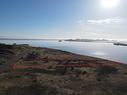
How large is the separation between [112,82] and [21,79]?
37.3 ft

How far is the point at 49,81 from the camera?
802 inches

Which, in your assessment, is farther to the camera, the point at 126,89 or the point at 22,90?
the point at 126,89

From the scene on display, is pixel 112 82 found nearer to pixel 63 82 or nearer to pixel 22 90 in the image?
pixel 63 82

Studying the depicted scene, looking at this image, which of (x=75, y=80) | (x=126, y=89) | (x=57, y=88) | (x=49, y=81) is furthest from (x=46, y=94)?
(x=126, y=89)

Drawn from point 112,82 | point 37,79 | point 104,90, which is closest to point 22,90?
point 37,79

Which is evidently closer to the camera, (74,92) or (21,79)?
(74,92)

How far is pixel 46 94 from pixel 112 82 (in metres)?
8.92

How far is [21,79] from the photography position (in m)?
21.1

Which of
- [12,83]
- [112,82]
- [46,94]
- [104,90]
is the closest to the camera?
[46,94]

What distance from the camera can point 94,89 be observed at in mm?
17906

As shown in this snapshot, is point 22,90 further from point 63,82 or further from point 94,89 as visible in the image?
point 94,89

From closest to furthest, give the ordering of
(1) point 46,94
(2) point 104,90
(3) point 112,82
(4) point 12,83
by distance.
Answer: (1) point 46,94 < (2) point 104,90 < (4) point 12,83 < (3) point 112,82

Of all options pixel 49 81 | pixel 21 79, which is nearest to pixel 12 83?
pixel 21 79

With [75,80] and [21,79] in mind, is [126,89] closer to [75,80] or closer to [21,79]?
[75,80]
